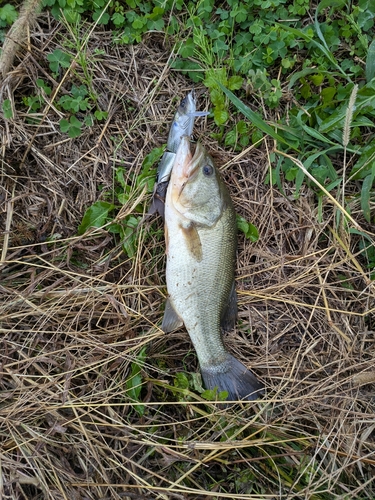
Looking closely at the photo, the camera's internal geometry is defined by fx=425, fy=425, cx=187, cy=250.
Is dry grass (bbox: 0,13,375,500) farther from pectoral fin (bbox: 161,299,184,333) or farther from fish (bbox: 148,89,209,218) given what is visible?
fish (bbox: 148,89,209,218)

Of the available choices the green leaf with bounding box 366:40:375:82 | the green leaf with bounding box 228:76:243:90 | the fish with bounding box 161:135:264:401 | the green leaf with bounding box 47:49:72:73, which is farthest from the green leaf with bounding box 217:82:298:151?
the green leaf with bounding box 47:49:72:73

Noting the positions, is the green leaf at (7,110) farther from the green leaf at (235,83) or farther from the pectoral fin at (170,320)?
the pectoral fin at (170,320)

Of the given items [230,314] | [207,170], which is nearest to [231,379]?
[230,314]

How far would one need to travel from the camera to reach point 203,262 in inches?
114

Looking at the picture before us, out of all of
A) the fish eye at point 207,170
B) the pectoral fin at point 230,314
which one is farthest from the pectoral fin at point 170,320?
the fish eye at point 207,170

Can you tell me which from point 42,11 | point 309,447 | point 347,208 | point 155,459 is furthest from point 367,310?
point 42,11

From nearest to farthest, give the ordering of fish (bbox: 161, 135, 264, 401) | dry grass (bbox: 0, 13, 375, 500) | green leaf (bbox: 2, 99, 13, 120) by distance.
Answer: dry grass (bbox: 0, 13, 375, 500)
fish (bbox: 161, 135, 264, 401)
green leaf (bbox: 2, 99, 13, 120)

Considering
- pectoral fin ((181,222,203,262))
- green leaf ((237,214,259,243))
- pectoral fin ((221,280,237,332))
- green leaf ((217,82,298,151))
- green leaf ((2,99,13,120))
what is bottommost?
pectoral fin ((221,280,237,332))

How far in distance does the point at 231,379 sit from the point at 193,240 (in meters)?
1.00

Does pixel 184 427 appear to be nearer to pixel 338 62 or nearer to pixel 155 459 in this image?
pixel 155 459

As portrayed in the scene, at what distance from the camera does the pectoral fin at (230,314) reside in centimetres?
308

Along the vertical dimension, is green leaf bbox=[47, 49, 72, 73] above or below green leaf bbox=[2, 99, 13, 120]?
above

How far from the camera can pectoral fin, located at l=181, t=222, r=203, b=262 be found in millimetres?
2906

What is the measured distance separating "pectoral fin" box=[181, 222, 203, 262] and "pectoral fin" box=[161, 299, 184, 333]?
0.40 meters
